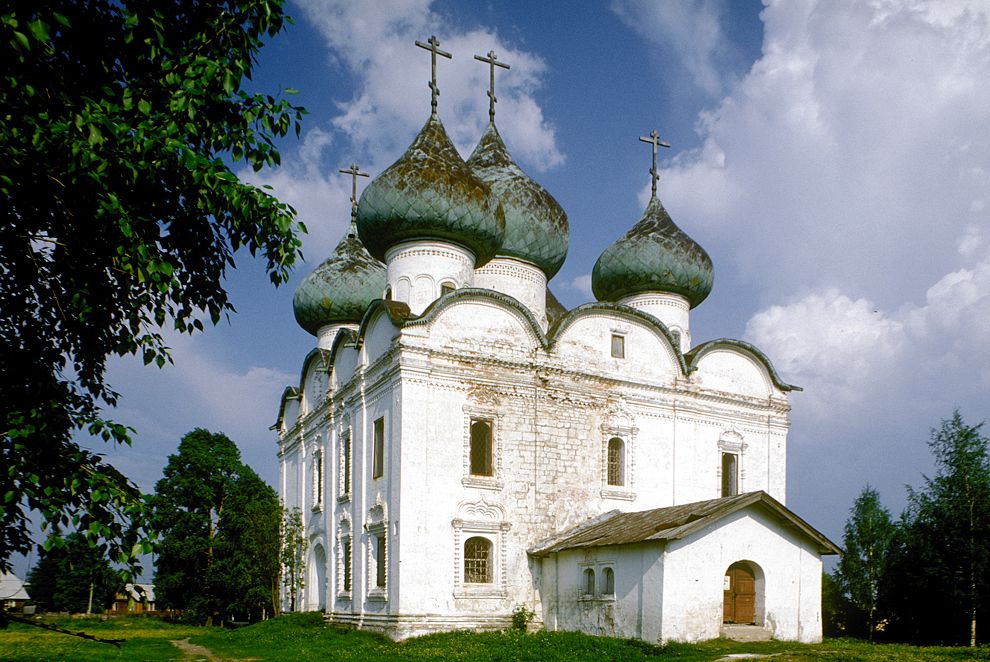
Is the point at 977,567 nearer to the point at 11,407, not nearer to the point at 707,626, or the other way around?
the point at 707,626

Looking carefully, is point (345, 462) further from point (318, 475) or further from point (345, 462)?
point (318, 475)

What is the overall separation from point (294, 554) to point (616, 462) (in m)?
8.18

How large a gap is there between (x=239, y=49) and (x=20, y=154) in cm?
172

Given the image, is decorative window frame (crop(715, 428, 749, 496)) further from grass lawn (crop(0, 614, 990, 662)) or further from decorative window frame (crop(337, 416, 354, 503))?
decorative window frame (crop(337, 416, 354, 503))

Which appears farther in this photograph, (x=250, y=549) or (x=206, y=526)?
(x=206, y=526)

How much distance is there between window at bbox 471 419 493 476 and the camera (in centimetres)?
1647

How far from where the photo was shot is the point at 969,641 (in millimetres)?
16547

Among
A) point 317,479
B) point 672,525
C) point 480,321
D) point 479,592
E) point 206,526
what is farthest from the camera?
point 206,526

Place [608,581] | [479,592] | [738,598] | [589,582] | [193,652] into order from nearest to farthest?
[738,598] → [608,581] → [589,582] → [479,592] → [193,652]

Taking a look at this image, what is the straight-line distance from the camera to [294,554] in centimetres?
2092

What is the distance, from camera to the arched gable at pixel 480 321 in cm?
1625

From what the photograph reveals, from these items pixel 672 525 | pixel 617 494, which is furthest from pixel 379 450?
pixel 672 525

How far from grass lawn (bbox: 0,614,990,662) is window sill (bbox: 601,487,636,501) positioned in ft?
11.5

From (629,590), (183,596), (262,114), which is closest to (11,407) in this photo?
(262,114)
